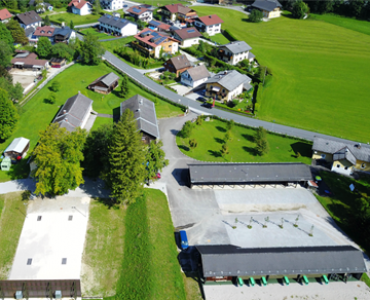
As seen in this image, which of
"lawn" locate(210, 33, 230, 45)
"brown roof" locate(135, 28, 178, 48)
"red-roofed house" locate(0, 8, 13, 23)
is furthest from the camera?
"lawn" locate(210, 33, 230, 45)

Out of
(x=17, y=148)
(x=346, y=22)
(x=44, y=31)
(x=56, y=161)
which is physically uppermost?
(x=346, y=22)

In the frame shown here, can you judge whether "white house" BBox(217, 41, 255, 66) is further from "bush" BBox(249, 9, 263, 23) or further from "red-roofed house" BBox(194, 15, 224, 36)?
"bush" BBox(249, 9, 263, 23)

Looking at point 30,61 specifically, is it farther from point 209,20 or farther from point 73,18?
point 209,20

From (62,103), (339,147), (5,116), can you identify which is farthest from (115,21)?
(339,147)

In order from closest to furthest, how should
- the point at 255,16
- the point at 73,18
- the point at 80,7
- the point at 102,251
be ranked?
1. the point at 102,251
2. the point at 73,18
3. the point at 80,7
4. the point at 255,16

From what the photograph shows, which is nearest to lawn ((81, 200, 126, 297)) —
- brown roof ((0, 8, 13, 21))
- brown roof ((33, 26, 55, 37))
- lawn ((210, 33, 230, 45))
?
brown roof ((33, 26, 55, 37))

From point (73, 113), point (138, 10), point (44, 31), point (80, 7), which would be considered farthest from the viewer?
point (80, 7)
